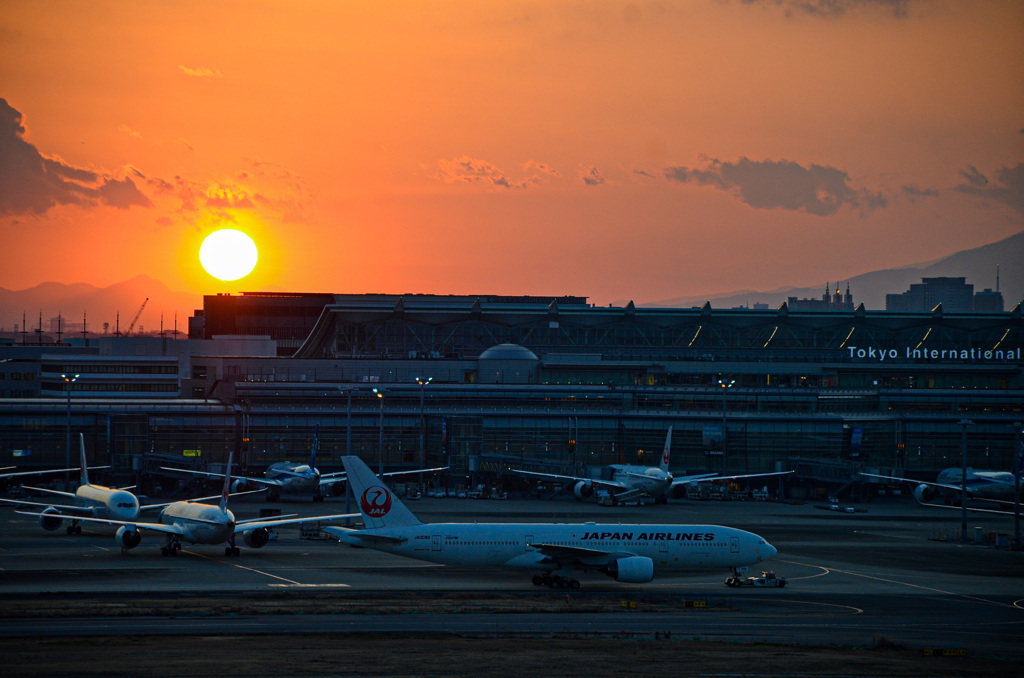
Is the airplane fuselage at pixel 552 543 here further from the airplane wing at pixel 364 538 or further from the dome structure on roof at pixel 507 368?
the dome structure on roof at pixel 507 368

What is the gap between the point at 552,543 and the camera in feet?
232

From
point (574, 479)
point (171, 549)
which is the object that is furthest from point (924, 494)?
point (171, 549)

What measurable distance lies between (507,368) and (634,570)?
123 m

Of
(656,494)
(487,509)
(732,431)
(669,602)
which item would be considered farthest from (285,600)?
(732,431)

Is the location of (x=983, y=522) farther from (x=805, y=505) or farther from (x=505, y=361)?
(x=505, y=361)

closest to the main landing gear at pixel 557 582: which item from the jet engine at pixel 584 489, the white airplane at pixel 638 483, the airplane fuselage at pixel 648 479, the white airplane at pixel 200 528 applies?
the white airplane at pixel 200 528

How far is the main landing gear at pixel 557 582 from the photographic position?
70250mm

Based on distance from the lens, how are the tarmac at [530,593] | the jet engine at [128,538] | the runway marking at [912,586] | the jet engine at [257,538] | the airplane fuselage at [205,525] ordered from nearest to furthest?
1. the tarmac at [530,593]
2. the runway marking at [912,586]
3. the airplane fuselage at [205,525]
4. the jet engine at [128,538]
5. the jet engine at [257,538]

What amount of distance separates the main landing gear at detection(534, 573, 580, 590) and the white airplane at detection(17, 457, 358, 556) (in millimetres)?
19462

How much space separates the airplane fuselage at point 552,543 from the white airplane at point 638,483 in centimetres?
5270

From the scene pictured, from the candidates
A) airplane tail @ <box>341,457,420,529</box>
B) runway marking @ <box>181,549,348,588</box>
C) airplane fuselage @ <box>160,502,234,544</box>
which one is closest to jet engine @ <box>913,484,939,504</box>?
airplane tail @ <box>341,457,420,529</box>

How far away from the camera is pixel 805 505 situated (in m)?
136

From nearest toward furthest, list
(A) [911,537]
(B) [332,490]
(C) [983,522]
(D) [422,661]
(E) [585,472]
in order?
(D) [422,661], (A) [911,537], (C) [983,522], (B) [332,490], (E) [585,472]

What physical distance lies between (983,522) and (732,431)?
141ft
